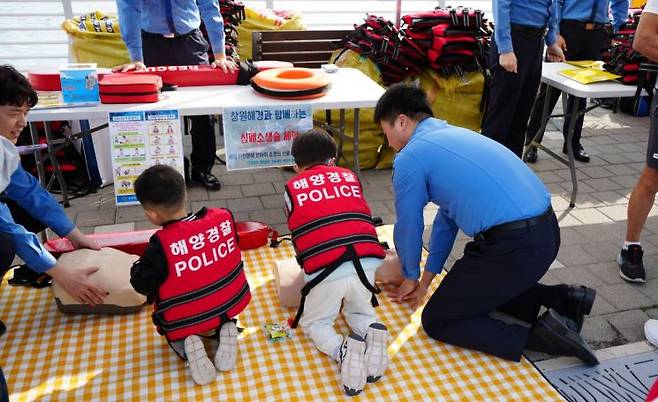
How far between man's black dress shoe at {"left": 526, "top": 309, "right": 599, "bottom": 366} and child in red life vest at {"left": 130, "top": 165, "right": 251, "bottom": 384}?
126 centimetres

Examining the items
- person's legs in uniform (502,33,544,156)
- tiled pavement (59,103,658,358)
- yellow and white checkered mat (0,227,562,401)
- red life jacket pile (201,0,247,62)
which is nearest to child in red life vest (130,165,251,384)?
yellow and white checkered mat (0,227,562,401)

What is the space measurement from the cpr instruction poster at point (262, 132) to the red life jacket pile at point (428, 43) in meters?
1.57

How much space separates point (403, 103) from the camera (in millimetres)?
2367

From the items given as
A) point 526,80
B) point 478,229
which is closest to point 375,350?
point 478,229

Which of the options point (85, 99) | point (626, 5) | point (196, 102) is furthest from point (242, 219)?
point (626, 5)

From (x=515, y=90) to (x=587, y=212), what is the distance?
99 cm

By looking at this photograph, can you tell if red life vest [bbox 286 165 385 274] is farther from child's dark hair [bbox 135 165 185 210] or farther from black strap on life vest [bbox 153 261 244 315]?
child's dark hair [bbox 135 165 185 210]

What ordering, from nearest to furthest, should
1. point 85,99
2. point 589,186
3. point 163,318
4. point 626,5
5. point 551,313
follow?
point 163,318, point 551,313, point 85,99, point 589,186, point 626,5

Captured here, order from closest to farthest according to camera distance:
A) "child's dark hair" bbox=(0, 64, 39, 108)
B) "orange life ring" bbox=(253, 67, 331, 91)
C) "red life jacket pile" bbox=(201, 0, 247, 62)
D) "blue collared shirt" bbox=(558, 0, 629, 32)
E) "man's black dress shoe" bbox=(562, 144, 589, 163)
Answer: "child's dark hair" bbox=(0, 64, 39, 108) < "orange life ring" bbox=(253, 67, 331, 91) < "blue collared shirt" bbox=(558, 0, 629, 32) < "man's black dress shoe" bbox=(562, 144, 589, 163) < "red life jacket pile" bbox=(201, 0, 247, 62)

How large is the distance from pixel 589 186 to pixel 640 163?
85 cm

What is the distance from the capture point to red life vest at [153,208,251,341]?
209 centimetres

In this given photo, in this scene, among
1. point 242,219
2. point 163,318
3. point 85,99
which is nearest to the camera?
point 163,318

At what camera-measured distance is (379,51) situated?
4574mm

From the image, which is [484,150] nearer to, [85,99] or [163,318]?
[163,318]
